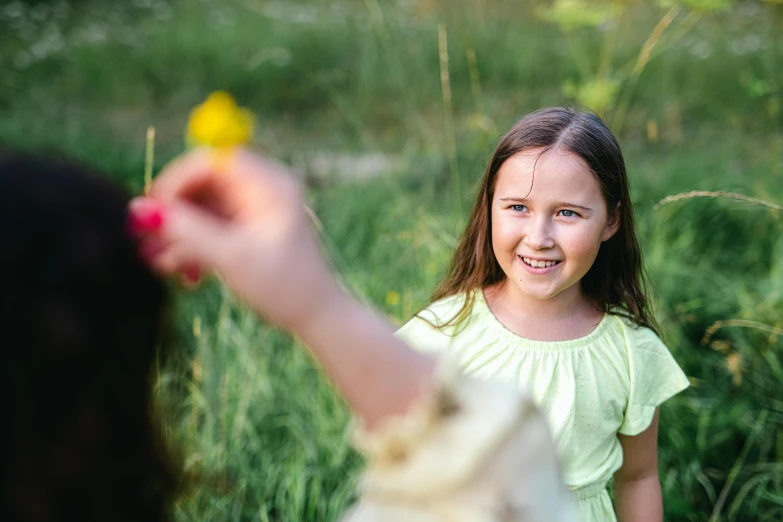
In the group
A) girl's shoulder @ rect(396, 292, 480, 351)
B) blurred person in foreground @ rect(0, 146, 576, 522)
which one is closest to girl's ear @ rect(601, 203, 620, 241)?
girl's shoulder @ rect(396, 292, 480, 351)

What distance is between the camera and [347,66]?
21.4ft

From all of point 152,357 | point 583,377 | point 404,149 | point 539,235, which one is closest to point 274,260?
point 152,357

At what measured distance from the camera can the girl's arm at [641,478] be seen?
181cm

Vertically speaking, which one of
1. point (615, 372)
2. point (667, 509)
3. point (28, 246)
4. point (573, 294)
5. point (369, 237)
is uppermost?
point (28, 246)

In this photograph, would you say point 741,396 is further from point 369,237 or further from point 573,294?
point 369,237

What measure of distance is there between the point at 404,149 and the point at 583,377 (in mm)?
3753

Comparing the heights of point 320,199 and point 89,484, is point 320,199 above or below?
below

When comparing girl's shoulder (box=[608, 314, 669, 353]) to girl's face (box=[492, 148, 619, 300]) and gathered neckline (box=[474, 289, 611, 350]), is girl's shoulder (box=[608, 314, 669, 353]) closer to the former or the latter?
gathered neckline (box=[474, 289, 611, 350])

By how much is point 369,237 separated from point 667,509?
1993 mm

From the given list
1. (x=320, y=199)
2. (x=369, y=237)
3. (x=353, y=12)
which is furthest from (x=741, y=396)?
(x=353, y=12)

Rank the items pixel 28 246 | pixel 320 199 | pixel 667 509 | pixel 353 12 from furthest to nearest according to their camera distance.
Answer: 1. pixel 353 12
2. pixel 320 199
3. pixel 667 509
4. pixel 28 246

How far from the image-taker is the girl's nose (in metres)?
1.67

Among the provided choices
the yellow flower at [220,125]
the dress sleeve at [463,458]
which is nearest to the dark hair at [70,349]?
the yellow flower at [220,125]

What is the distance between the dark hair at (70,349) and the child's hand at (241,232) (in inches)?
1.8
